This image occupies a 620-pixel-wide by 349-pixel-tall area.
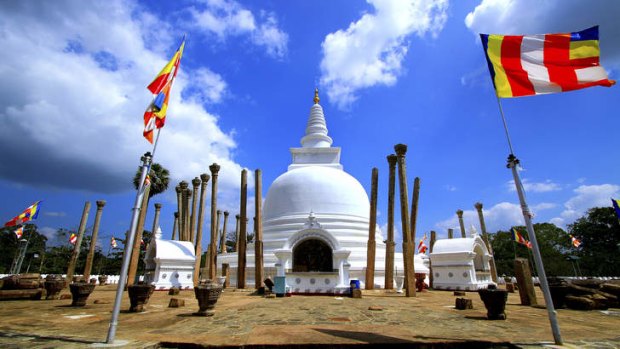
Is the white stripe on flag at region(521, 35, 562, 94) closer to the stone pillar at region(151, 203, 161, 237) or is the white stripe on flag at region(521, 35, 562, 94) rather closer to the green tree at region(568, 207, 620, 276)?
the stone pillar at region(151, 203, 161, 237)

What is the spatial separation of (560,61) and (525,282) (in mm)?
8714

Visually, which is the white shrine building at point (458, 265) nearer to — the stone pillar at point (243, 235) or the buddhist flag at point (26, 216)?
the stone pillar at point (243, 235)

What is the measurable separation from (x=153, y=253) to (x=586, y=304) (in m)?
22.6

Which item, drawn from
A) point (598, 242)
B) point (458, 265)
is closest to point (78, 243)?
point (458, 265)

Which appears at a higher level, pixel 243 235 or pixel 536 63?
pixel 536 63

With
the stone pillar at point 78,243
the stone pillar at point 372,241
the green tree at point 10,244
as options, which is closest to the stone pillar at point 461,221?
the stone pillar at point 372,241

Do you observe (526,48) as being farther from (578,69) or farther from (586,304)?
(586,304)

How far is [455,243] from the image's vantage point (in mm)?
22078

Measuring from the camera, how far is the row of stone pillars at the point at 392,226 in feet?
50.0

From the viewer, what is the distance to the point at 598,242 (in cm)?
4522

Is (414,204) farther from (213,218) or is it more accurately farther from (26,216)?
(26,216)

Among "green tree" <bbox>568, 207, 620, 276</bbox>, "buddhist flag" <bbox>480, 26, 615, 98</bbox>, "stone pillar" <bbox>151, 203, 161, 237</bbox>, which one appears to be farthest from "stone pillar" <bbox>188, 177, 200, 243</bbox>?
"green tree" <bbox>568, 207, 620, 276</bbox>

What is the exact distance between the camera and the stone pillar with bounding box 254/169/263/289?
16922 millimetres

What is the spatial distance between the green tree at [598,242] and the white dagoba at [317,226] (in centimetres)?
3222
